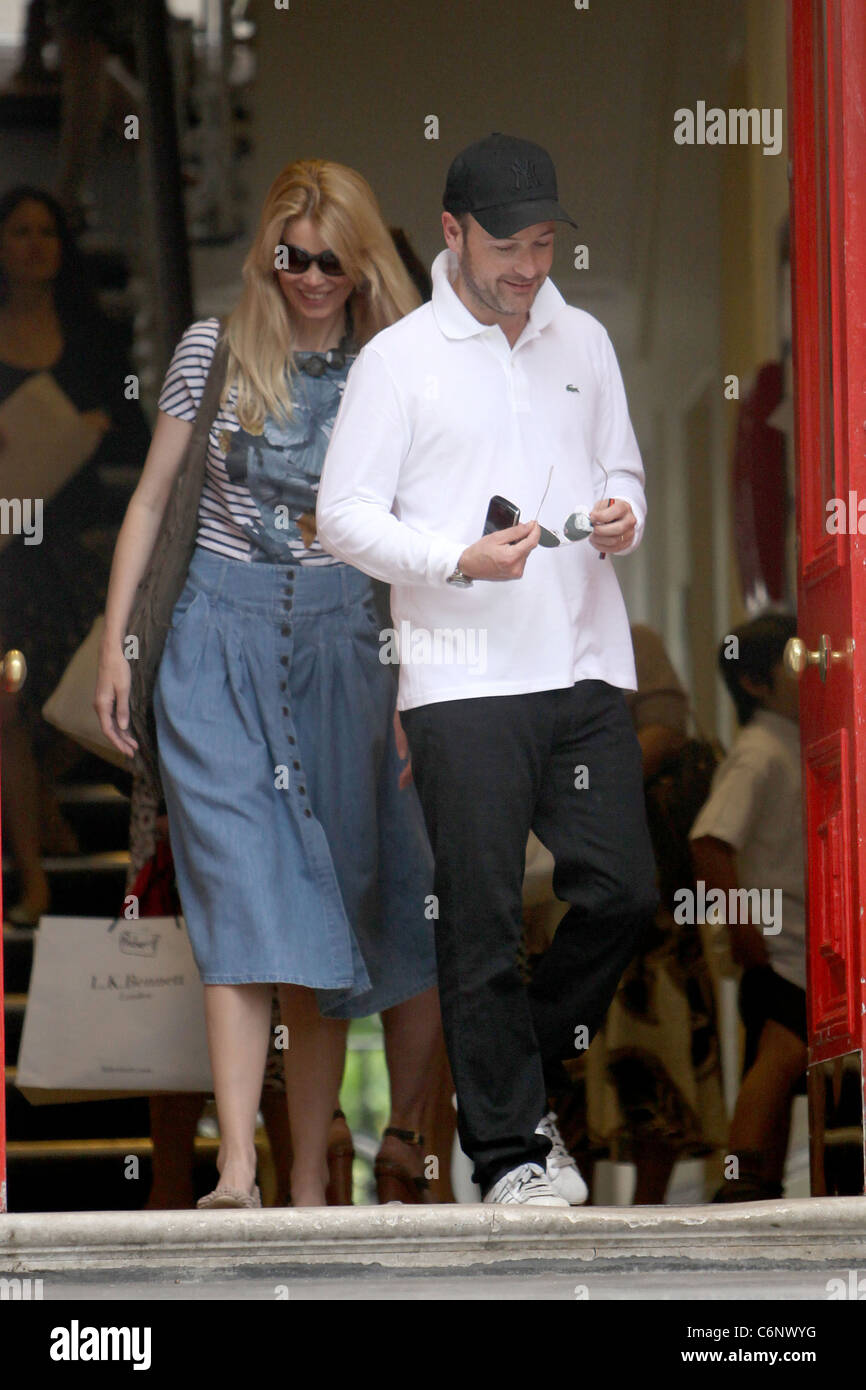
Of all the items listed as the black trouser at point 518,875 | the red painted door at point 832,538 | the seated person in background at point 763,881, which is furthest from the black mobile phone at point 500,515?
the seated person in background at point 763,881

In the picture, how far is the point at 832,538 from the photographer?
4207 millimetres

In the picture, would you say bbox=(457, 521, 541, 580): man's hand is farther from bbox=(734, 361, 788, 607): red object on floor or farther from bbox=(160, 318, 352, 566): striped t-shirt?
bbox=(734, 361, 788, 607): red object on floor

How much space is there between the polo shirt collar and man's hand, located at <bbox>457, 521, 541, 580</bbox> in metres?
0.50

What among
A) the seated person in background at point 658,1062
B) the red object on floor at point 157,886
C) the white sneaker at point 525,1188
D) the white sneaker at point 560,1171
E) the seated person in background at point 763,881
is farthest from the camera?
the seated person in background at point 658,1062

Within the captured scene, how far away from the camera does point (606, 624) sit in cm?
421

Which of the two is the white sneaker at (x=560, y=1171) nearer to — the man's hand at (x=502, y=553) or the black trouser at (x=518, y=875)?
the black trouser at (x=518, y=875)

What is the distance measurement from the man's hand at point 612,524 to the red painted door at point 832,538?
404 mm

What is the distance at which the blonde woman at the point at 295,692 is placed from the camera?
4352mm

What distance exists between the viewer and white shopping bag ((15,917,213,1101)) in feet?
17.5

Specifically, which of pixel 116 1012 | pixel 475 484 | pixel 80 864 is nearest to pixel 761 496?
pixel 80 864

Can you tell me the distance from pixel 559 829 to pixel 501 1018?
380 mm

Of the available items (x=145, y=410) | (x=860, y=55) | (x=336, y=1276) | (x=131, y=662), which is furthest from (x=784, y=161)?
(x=336, y=1276)

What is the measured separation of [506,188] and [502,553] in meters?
0.71

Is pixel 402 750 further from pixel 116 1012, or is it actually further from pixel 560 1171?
pixel 116 1012
